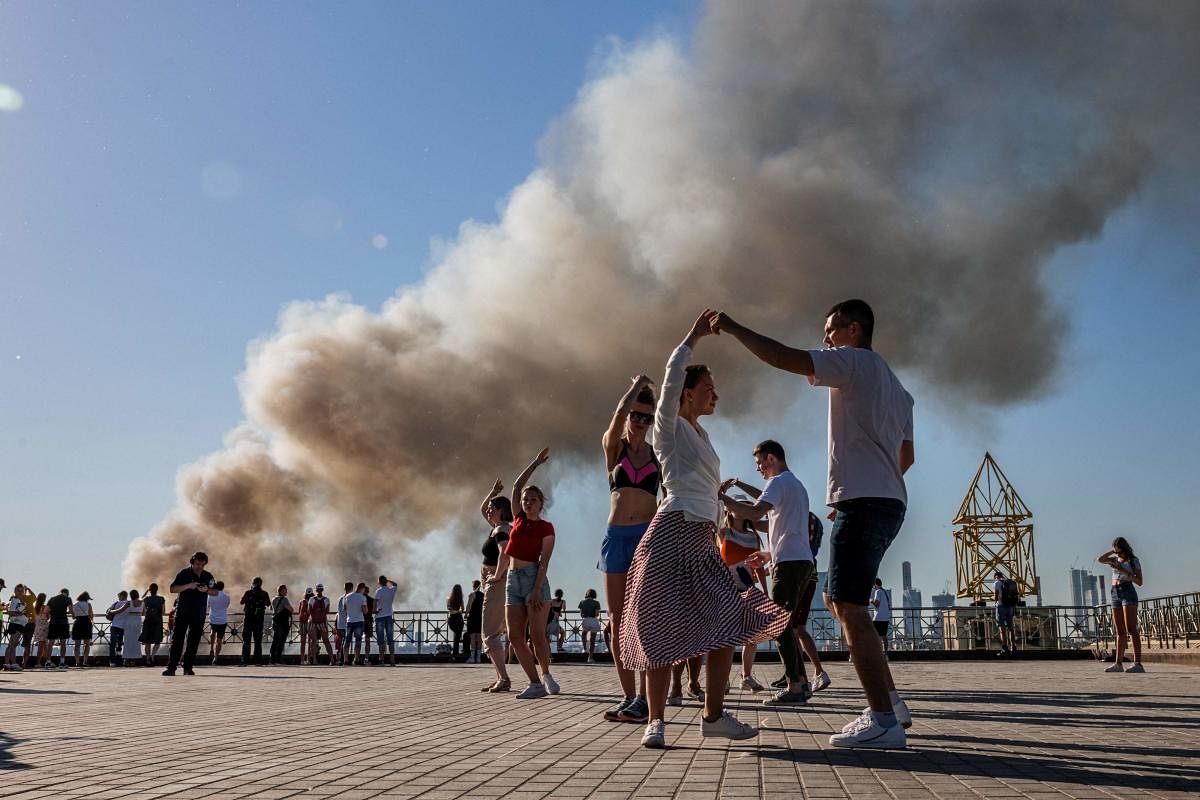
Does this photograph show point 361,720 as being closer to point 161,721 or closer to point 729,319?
point 161,721

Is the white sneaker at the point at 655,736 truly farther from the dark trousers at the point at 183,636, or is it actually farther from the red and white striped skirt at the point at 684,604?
the dark trousers at the point at 183,636

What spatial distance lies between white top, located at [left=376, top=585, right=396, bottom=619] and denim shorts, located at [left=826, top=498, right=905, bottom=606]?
1770 cm

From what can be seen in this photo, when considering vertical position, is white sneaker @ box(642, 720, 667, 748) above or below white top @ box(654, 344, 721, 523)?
below

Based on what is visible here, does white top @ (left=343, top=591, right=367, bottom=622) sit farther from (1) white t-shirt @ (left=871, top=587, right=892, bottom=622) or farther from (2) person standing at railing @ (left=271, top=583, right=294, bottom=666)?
(1) white t-shirt @ (left=871, top=587, right=892, bottom=622)

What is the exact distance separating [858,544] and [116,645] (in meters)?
24.7

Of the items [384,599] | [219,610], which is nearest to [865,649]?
[384,599]

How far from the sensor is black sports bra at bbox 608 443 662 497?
640 cm

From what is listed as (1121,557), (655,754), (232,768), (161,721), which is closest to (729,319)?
(655,754)

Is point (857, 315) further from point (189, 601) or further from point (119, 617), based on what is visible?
point (119, 617)

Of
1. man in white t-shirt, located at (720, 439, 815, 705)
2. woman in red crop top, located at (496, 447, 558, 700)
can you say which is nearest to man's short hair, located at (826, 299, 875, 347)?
man in white t-shirt, located at (720, 439, 815, 705)

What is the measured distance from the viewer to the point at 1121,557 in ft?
43.4

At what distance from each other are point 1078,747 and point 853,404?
1979mm

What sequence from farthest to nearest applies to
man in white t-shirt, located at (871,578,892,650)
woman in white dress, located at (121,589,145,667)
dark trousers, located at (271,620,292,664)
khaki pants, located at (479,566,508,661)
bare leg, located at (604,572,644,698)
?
woman in white dress, located at (121,589,145,667), dark trousers, located at (271,620,292,664), man in white t-shirt, located at (871,578,892,650), khaki pants, located at (479,566,508,661), bare leg, located at (604,572,644,698)

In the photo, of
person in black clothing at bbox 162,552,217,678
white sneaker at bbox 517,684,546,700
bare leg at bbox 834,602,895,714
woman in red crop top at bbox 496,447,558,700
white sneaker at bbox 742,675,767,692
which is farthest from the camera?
person in black clothing at bbox 162,552,217,678
